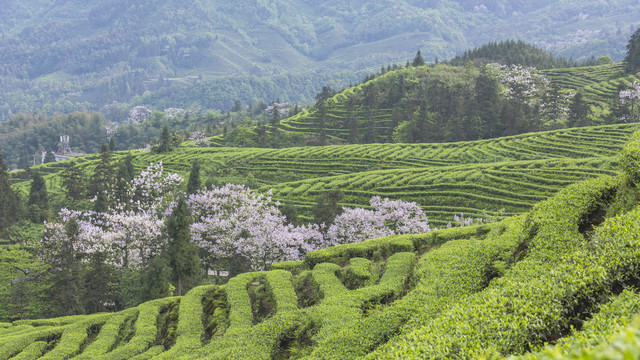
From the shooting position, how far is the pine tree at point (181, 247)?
1013 inches

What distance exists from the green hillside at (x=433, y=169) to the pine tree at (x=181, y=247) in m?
21.1

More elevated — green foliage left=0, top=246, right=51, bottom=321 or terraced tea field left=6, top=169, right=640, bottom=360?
terraced tea field left=6, top=169, right=640, bottom=360

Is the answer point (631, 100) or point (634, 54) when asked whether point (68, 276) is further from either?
point (634, 54)

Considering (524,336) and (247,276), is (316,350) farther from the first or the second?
(247,276)

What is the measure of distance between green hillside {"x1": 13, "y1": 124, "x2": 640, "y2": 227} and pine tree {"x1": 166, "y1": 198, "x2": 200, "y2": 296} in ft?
69.2

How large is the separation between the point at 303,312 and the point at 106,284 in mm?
22964

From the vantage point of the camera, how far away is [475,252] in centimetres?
1259

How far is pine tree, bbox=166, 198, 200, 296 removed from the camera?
84.4ft

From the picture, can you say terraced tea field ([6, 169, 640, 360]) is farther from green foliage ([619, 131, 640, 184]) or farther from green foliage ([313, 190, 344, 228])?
green foliage ([313, 190, 344, 228])

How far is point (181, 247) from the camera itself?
25.7m

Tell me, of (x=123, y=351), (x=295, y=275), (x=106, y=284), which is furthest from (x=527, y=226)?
(x=106, y=284)

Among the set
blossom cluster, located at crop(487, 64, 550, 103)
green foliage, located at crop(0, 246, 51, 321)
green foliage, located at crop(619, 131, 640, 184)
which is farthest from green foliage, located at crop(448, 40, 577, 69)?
green foliage, located at crop(619, 131, 640, 184)

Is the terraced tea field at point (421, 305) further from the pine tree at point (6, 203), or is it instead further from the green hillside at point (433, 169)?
the pine tree at point (6, 203)

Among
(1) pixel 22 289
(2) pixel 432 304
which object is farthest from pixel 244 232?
(2) pixel 432 304
